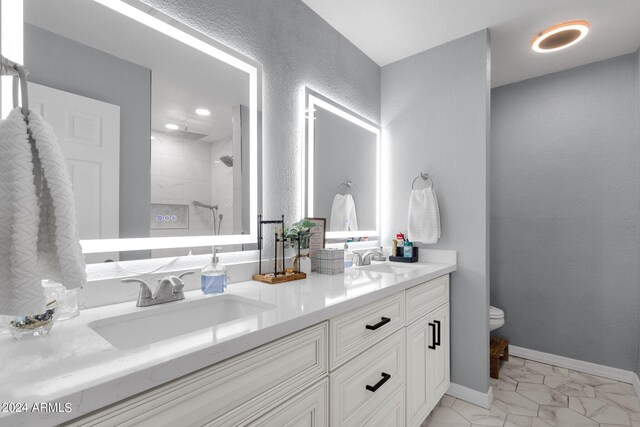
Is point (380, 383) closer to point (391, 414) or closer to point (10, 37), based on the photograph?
point (391, 414)

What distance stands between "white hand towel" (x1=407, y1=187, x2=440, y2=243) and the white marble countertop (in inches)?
48.4

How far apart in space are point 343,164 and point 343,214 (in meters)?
0.35

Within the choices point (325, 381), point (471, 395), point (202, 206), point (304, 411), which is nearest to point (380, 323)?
point (325, 381)

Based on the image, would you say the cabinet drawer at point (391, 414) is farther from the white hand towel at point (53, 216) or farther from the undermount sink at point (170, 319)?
the white hand towel at point (53, 216)

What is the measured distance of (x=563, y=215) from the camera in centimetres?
250

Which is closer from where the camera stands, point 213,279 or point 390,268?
point 213,279

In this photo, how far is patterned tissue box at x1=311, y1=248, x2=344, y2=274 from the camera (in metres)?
1.61

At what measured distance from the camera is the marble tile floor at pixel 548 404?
1.78m

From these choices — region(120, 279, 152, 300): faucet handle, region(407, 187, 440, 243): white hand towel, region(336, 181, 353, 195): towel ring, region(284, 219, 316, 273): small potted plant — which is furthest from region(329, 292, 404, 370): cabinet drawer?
region(336, 181, 353, 195): towel ring

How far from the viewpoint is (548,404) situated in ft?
6.39

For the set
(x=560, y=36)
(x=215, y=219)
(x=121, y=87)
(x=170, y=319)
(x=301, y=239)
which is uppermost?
(x=560, y=36)

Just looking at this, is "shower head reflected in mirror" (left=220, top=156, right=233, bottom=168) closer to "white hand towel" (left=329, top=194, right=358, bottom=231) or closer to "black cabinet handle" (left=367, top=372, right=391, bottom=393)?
"white hand towel" (left=329, top=194, right=358, bottom=231)

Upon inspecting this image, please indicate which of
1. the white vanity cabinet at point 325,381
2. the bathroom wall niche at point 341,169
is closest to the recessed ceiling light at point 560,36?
the bathroom wall niche at point 341,169

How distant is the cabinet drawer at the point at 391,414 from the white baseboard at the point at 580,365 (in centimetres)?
183
